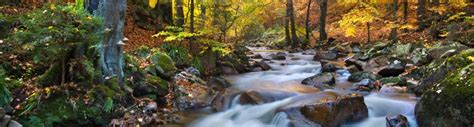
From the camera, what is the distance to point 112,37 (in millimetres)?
6934

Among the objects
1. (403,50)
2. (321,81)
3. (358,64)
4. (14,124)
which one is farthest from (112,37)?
(403,50)

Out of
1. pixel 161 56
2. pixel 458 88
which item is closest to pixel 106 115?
pixel 161 56

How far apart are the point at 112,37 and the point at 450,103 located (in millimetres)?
5280

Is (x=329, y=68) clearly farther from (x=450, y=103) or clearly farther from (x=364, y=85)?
(x=450, y=103)

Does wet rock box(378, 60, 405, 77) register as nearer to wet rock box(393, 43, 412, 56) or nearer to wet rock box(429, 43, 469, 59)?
wet rock box(429, 43, 469, 59)

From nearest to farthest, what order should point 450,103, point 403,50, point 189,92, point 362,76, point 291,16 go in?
point 450,103 < point 189,92 < point 362,76 < point 403,50 < point 291,16

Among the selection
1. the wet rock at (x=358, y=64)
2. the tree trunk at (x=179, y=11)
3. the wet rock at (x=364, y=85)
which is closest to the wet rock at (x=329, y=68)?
the wet rock at (x=358, y=64)

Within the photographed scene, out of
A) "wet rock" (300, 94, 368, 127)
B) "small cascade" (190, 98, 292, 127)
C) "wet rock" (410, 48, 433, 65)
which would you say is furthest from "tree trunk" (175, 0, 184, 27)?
"wet rock" (300, 94, 368, 127)

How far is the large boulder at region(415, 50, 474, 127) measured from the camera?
530 cm

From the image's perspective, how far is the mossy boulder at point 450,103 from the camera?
5305 mm

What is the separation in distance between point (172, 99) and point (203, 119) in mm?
979

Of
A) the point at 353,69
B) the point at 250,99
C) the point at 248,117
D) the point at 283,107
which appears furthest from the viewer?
the point at 353,69

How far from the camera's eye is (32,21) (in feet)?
18.5

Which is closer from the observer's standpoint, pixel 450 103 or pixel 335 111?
pixel 450 103
